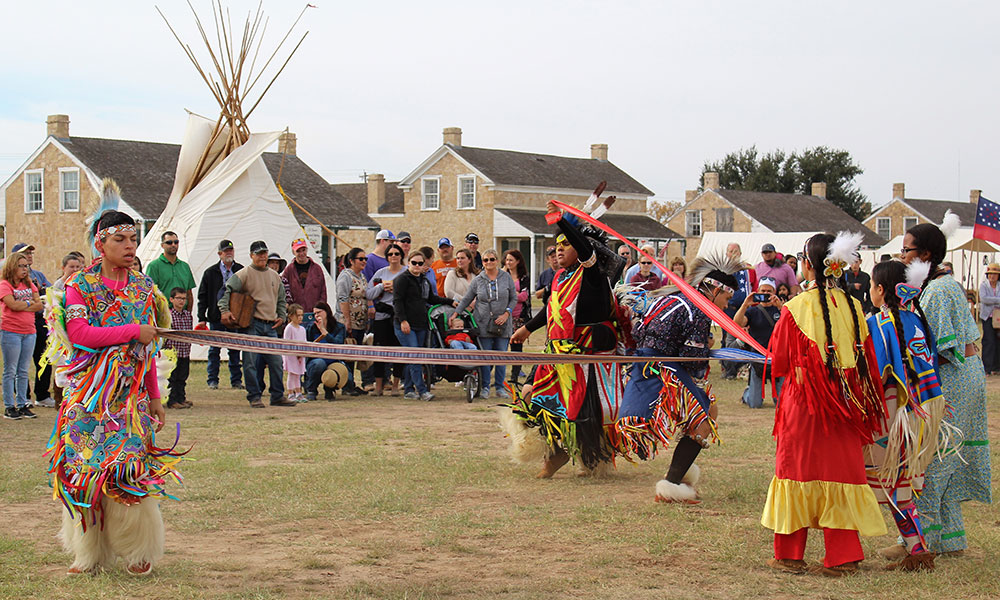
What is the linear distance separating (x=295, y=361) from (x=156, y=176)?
23754 mm

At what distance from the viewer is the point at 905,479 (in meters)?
5.11

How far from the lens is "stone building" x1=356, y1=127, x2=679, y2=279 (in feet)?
131

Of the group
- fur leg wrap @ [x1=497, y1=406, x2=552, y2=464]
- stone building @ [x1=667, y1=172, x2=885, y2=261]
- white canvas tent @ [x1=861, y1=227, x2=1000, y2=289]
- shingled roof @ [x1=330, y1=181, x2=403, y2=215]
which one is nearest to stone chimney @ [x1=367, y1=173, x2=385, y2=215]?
shingled roof @ [x1=330, y1=181, x2=403, y2=215]

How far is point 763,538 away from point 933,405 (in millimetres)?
1224

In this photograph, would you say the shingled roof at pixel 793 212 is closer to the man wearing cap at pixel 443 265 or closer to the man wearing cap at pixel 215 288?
the man wearing cap at pixel 443 265

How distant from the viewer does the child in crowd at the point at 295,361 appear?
11789mm

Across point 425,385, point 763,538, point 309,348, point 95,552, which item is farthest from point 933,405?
point 425,385

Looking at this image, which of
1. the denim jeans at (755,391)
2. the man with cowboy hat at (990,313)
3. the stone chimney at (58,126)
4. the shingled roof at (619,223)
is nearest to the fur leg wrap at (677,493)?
the denim jeans at (755,391)

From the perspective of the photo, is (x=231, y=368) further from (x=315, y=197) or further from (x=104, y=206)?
(x=315, y=197)

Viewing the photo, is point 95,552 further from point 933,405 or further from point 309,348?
point 933,405

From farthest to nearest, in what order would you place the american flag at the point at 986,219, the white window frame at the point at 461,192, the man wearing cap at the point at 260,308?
the white window frame at the point at 461,192
the american flag at the point at 986,219
the man wearing cap at the point at 260,308

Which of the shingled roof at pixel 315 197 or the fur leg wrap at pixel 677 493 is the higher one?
the shingled roof at pixel 315 197

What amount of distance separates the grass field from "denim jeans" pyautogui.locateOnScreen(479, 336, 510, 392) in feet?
9.81

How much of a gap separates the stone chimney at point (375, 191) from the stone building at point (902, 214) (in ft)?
88.3
